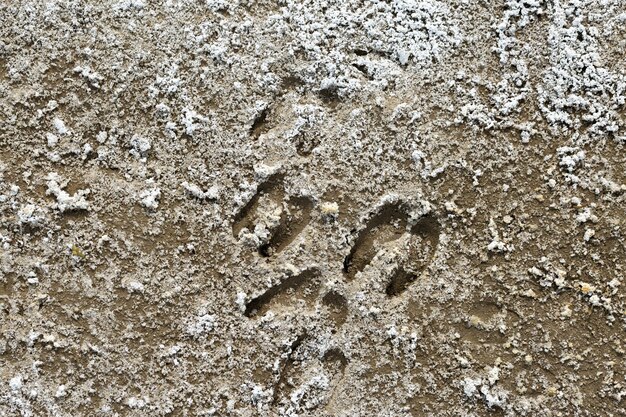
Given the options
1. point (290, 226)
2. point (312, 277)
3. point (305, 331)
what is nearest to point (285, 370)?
point (305, 331)

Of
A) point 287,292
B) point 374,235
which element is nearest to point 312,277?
point 287,292

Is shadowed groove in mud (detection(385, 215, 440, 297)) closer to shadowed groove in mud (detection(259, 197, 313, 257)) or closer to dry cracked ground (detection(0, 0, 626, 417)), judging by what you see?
dry cracked ground (detection(0, 0, 626, 417))

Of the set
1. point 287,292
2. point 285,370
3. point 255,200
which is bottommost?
point 285,370

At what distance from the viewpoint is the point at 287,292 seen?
141 centimetres

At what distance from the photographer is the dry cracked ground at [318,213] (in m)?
1.38

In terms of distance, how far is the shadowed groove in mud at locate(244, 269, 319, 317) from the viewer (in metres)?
1.40

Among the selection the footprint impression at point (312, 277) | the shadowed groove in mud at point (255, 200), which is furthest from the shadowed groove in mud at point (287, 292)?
the shadowed groove in mud at point (255, 200)

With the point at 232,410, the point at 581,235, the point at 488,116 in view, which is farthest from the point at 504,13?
the point at 232,410

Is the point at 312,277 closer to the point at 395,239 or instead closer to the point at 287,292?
the point at 287,292

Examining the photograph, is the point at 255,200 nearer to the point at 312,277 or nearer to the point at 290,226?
the point at 290,226

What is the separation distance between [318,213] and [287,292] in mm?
189

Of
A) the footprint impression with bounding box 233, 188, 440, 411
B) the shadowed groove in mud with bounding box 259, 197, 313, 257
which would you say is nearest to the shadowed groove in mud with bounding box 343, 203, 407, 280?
the footprint impression with bounding box 233, 188, 440, 411

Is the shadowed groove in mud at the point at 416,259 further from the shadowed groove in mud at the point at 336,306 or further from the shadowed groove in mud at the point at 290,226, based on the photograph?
the shadowed groove in mud at the point at 290,226

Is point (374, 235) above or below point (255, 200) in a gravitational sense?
above
